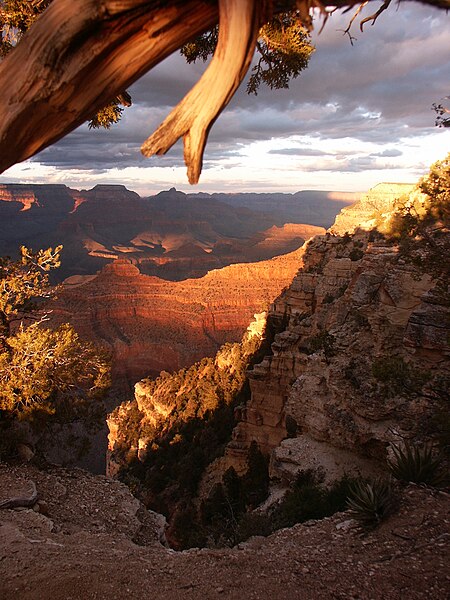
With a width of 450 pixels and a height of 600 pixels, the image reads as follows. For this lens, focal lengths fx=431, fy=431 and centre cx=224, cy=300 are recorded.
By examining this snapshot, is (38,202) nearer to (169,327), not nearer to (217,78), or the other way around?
(169,327)

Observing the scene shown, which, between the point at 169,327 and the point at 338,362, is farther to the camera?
the point at 169,327

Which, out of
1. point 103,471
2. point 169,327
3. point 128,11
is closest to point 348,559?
point 128,11

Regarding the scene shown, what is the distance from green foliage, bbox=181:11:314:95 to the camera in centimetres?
406

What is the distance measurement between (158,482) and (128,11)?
20752 millimetres

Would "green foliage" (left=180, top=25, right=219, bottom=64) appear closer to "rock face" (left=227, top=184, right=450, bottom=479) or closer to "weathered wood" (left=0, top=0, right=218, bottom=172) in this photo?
"weathered wood" (left=0, top=0, right=218, bottom=172)

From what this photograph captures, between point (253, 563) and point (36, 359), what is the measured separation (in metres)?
5.66

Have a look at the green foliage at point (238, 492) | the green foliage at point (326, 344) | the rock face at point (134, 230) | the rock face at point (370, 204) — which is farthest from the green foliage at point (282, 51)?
the rock face at point (134, 230)

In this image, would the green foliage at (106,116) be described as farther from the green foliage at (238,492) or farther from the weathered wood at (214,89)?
the green foliage at (238,492)

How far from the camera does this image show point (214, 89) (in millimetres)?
2289

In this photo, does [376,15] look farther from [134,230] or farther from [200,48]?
[134,230]

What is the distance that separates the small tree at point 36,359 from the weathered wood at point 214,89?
6.99 m

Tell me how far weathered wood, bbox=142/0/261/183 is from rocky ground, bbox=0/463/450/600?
14.4ft

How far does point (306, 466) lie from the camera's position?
11242mm

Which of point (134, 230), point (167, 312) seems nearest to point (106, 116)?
point (167, 312)
